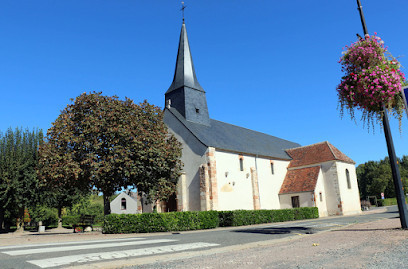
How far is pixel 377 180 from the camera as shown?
66.1 metres

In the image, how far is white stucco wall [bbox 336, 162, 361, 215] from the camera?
30888 millimetres

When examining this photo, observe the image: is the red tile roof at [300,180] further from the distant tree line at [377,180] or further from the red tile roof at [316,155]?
the distant tree line at [377,180]

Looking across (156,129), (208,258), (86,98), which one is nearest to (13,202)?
(86,98)

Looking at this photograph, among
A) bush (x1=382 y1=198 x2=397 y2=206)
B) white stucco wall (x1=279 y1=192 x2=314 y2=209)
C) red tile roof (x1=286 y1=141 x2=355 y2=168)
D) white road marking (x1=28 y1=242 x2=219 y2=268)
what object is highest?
red tile roof (x1=286 y1=141 x2=355 y2=168)

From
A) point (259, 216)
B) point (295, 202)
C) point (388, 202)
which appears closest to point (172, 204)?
point (259, 216)

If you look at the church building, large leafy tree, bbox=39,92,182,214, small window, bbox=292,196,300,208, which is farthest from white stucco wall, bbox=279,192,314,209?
large leafy tree, bbox=39,92,182,214

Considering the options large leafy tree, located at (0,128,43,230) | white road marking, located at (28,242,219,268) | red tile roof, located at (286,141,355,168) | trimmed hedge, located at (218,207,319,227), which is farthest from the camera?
red tile roof, located at (286,141,355,168)

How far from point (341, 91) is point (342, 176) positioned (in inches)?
937

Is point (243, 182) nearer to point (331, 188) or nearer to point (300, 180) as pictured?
point (300, 180)

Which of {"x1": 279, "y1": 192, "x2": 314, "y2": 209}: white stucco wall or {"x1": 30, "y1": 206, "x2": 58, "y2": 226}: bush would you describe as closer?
{"x1": 279, "y1": 192, "x2": 314, "y2": 209}: white stucco wall

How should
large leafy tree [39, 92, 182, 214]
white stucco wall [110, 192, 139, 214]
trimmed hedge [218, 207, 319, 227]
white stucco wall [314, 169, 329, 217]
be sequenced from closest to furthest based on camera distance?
large leafy tree [39, 92, 182, 214], trimmed hedge [218, 207, 319, 227], white stucco wall [314, 169, 329, 217], white stucco wall [110, 192, 139, 214]

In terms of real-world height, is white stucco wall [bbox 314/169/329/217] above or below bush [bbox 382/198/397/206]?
above

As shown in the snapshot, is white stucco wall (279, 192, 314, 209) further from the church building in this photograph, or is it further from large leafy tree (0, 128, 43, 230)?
large leafy tree (0, 128, 43, 230)

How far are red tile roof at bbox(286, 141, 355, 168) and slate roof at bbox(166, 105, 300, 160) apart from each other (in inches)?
40.0
